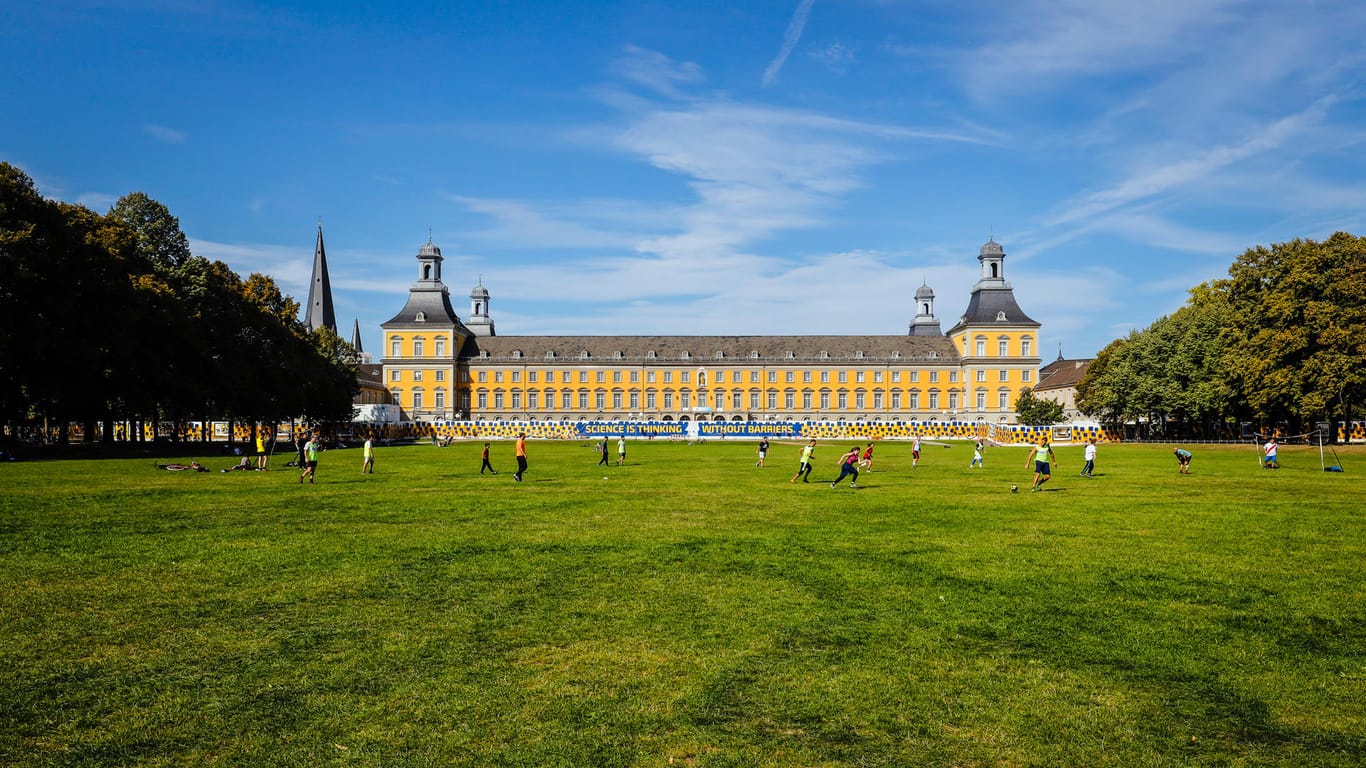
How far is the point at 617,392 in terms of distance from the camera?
104 metres

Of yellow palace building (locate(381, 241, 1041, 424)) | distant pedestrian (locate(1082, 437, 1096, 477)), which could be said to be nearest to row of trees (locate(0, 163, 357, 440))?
distant pedestrian (locate(1082, 437, 1096, 477))

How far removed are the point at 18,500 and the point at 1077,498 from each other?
25067 mm

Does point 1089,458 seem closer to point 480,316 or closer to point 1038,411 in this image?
point 1038,411

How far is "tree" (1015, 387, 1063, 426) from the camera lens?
80.8 meters

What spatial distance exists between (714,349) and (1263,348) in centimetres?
6280

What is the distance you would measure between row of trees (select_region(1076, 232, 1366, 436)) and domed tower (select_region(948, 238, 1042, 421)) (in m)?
32.7

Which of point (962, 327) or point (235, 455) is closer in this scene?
point (235, 455)

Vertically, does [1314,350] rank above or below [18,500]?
above

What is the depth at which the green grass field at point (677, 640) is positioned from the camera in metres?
5.92

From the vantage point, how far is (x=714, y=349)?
344 ft

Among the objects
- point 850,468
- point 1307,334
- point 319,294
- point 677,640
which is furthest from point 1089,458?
point 319,294

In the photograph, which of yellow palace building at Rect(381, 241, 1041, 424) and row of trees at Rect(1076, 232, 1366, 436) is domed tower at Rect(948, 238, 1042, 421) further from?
row of trees at Rect(1076, 232, 1366, 436)

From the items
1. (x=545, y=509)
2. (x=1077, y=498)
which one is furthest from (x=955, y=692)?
(x=1077, y=498)

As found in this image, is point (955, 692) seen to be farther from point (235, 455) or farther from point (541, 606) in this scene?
point (235, 455)
